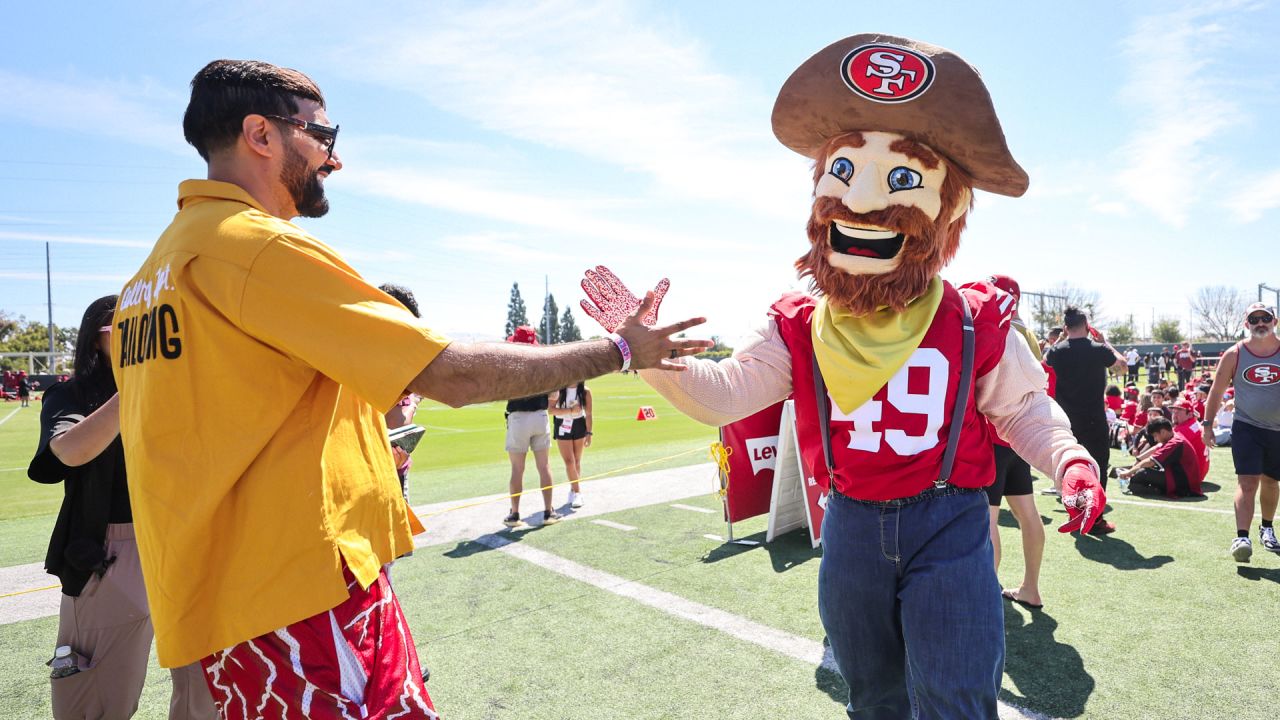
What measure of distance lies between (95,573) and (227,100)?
2.07m

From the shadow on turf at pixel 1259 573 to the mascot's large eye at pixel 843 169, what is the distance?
184 inches

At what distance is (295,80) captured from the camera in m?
1.88

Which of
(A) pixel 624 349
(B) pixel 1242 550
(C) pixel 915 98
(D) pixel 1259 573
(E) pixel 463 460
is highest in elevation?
(C) pixel 915 98

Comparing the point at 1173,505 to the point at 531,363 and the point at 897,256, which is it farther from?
the point at 531,363

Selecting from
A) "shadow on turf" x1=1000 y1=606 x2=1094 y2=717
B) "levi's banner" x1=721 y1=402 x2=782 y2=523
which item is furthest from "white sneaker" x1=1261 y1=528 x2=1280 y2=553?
"levi's banner" x1=721 y1=402 x2=782 y2=523

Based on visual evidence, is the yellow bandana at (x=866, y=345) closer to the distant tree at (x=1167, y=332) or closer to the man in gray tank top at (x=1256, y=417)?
the man in gray tank top at (x=1256, y=417)

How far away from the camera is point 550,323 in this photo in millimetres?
82188

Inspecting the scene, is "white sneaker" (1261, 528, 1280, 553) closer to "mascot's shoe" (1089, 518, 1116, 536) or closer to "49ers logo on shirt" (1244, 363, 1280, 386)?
"mascot's shoe" (1089, 518, 1116, 536)

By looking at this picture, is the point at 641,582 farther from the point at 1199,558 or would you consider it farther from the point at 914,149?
the point at 1199,558

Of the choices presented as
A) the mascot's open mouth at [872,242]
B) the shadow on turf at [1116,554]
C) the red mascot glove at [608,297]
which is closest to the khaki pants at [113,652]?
the red mascot glove at [608,297]

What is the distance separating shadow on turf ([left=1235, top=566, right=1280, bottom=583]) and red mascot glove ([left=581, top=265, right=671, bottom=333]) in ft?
17.1

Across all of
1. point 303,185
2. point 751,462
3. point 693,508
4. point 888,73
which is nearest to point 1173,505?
point 751,462

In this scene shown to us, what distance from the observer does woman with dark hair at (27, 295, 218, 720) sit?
268 centimetres

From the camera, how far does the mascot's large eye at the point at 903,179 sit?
241cm
